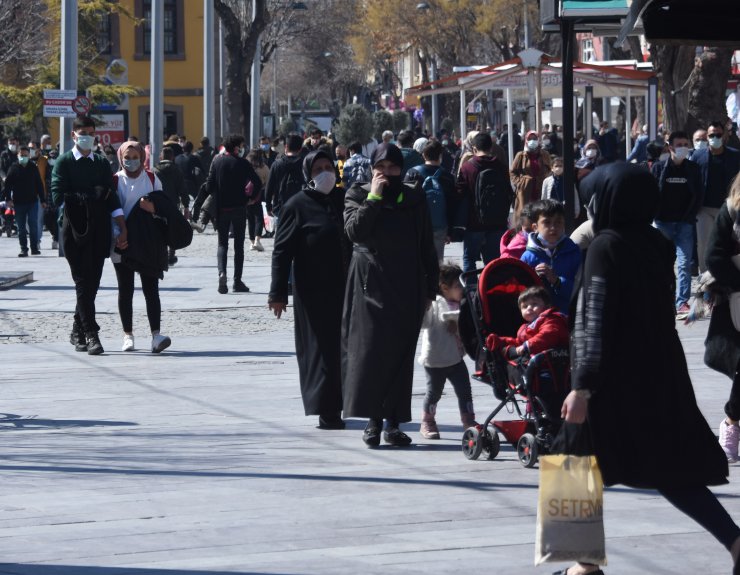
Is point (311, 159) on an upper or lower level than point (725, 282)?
upper

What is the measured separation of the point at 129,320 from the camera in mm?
13688

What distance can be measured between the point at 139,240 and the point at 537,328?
19.4 ft

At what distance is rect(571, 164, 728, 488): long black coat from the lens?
18.5 ft

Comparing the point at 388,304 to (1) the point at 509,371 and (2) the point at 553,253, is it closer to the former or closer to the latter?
(1) the point at 509,371

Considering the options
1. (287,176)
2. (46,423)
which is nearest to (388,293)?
(46,423)

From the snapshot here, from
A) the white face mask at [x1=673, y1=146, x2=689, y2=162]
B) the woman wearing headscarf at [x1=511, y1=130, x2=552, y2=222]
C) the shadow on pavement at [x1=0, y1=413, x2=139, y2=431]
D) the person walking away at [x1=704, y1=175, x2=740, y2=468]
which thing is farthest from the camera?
the woman wearing headscarf at [x1=511, y1=130, x2=552, y2=222]

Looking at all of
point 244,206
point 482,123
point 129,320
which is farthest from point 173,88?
point 129,320

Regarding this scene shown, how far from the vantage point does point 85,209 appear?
13.3 m

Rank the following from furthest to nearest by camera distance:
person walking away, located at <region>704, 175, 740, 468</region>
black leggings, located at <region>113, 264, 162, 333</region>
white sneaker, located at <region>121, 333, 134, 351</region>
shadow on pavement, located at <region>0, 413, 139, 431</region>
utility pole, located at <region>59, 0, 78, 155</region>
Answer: utility pole, located at <region>59, 0, 78, 155</region>, white sneaker, located at <region>121, 333, 134, 351</region>, black leggings, located at <region>113, 264, 162, 333</region>, shadow on pavement, located at <region>0, 413, 139, 431</region>, person walking away, located at <region>704, 175, 740, 468</region>

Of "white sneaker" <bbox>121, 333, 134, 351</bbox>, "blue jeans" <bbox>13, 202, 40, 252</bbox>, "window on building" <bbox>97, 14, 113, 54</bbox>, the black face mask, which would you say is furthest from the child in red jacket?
"window on building" <bbox>97, 14, 113, 54</bbox>

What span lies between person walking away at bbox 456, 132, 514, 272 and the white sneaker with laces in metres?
8.24

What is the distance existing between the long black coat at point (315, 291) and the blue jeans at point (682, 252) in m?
6.90

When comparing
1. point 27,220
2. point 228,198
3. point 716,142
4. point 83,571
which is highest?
point 716,142

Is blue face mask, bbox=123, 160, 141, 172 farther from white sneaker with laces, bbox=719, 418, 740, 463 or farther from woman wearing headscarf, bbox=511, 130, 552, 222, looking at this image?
white sneaker with laces, bbox=719, 418, 740, 463
